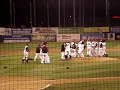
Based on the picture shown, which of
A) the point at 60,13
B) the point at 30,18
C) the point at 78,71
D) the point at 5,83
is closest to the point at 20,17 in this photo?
the point at 30,18

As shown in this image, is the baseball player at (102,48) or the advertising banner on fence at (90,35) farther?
the advertising banner on fence at (90,35)

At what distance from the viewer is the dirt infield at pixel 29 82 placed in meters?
18.9

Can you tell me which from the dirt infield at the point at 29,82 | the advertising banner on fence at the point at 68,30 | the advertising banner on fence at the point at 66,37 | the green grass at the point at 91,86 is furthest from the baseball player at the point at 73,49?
the advertising banner on fence at the point at 68,30

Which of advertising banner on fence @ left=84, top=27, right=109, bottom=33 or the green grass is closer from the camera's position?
the green grass

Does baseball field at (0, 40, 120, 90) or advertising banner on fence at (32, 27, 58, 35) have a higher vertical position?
advertising banner on fence at (32, 27, 58, 35)

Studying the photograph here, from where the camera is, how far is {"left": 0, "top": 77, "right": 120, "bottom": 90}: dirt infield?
18.9 meters

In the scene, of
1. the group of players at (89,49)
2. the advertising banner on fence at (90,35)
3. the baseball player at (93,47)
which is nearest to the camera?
the group of players at (89,49)

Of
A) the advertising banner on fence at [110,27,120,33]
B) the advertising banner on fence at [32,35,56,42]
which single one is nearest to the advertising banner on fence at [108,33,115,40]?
the advertising banner on fence at [110,27,120,33]

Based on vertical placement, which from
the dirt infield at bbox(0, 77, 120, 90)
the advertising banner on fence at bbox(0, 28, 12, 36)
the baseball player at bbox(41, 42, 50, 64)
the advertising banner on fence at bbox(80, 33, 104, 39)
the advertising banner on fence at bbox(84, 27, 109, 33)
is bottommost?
the dirt infield at bbox(0, 77, 120, 90)

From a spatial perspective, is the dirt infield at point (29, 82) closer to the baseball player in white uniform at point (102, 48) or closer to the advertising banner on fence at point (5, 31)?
the baseball player in white uniform at point (102, 48)

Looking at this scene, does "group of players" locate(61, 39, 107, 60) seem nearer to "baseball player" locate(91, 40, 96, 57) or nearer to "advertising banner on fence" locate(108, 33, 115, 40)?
"baseball player" locate(91, 40, 96, 57)

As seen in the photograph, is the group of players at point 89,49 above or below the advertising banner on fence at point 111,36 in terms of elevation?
below

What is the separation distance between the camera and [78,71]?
24750 mm

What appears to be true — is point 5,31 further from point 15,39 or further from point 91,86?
point 91,86
